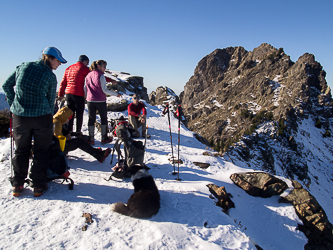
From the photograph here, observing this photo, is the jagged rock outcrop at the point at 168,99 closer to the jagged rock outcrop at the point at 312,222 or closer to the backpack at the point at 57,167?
the jagged rock outcrop at the point at 312,222

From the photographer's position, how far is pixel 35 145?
3809 millimetres

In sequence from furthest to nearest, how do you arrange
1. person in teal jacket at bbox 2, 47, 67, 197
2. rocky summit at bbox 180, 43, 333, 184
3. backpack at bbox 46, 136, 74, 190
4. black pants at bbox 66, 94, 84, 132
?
rocky summit at bbox 180, 43, 333, 184, black pants at bbox 66, 94, 84, 132, backpack at bbox 46, 136, 74, 190, person in teal jacket at bbox 2, 47, 67, 197

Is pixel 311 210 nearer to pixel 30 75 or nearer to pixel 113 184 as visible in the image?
pixel 113 184

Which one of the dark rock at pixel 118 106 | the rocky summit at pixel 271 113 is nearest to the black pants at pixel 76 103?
the dark rock at pixel 118 106

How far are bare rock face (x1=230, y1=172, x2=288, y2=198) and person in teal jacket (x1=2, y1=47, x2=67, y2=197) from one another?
256 inches

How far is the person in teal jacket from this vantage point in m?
3.60

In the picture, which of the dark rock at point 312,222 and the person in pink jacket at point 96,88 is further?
the person in pink jacket at point 96,88

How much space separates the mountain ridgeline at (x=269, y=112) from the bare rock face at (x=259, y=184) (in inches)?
693

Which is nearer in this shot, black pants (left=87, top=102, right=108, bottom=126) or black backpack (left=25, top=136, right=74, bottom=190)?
black backpack (left=25, top=136, right=74, bottom=190)

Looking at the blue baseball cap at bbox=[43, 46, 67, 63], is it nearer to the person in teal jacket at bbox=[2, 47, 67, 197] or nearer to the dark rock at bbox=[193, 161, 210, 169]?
the person in teal jacket at bbox=[2, 47, 67, 197]

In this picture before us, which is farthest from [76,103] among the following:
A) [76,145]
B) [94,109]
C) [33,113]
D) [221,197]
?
[221,197]

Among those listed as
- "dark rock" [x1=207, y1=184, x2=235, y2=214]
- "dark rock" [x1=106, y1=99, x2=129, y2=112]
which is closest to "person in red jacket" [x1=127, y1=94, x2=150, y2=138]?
"dark rock" [x1=106, y1=99, x2=129, y2=112]

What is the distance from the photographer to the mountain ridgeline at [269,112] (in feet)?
192

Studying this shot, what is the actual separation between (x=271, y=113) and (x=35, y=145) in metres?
89.6
